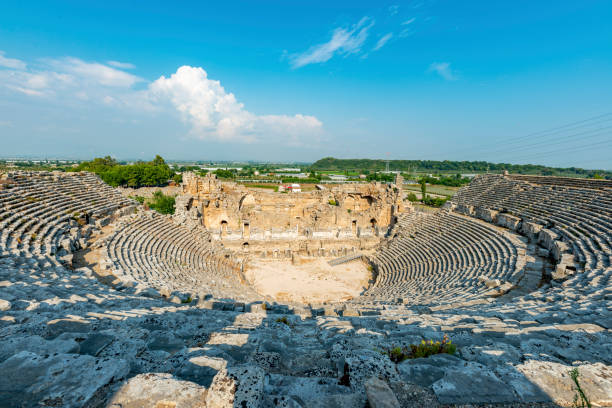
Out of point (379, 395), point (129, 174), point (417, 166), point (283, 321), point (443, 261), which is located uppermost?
point (417, 166)

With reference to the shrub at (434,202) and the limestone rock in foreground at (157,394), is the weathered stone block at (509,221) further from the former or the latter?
the shrub at (434,202)

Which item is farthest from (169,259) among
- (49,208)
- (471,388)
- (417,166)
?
(417,166)

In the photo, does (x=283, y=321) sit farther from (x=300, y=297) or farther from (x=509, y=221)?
(x=509, y=221)

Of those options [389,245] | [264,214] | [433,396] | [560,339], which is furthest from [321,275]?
[433,396]

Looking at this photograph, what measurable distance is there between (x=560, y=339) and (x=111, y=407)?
19.5ft

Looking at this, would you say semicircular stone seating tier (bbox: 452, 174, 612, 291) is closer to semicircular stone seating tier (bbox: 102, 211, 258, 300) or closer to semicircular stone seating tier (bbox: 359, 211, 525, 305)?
semicircular stone seating tier (bbox: 359, 211, 525, 305)

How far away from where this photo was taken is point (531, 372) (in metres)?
2.71

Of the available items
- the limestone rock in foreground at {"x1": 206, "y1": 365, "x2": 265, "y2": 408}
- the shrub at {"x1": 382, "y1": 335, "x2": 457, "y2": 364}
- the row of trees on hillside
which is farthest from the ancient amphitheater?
the row of trees on hillside

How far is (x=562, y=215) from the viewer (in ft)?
50.3

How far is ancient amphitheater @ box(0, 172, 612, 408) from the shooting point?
2352 mm

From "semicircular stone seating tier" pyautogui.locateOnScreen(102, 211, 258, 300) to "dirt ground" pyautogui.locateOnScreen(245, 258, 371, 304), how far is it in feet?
5.23

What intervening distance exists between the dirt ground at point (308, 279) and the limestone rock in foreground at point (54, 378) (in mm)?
13506

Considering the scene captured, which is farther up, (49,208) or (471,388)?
(49,208)

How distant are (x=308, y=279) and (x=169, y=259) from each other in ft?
30.0
